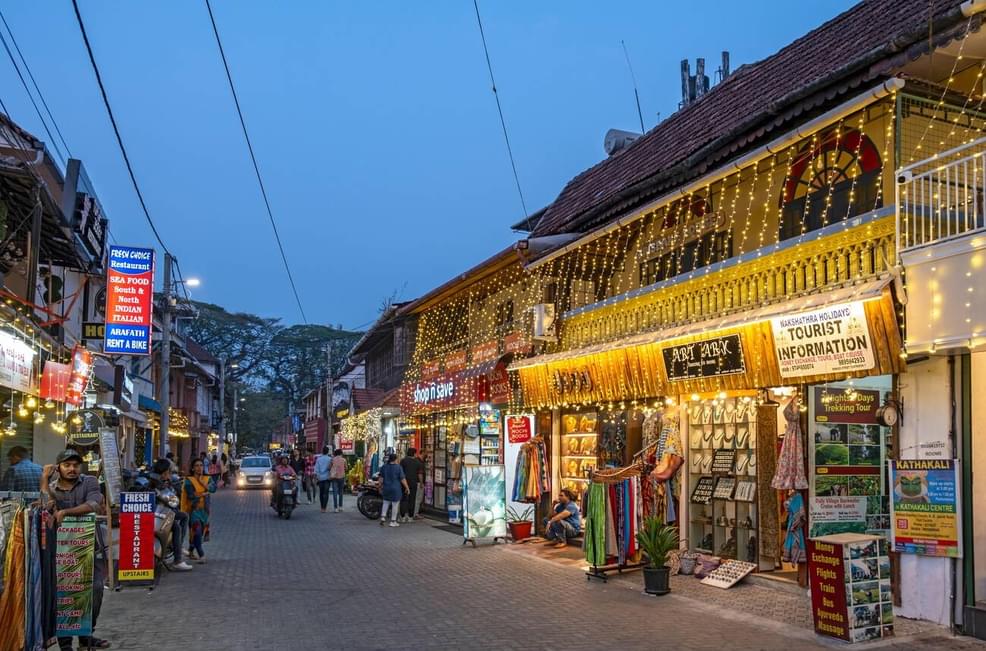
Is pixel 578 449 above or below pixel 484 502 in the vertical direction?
above

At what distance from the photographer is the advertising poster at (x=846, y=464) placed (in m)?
10.7

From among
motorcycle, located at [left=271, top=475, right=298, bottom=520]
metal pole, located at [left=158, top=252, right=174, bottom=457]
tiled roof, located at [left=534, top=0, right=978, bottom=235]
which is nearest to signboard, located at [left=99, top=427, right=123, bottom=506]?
tiled roof, located at [left=534, top=0, right=978, bottom=235]

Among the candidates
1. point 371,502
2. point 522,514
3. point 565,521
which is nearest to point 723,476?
point 565,521

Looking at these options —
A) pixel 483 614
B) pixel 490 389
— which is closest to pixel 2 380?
pixel 483 614

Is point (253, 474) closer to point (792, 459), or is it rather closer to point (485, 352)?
point (485, 352)

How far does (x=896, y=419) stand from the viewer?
9195mm

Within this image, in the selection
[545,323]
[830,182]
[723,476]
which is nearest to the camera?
[830,182]

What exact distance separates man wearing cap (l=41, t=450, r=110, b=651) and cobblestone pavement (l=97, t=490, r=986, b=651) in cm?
50

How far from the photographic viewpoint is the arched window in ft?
34.9

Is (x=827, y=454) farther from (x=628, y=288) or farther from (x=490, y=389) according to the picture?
(x=490, y=389)

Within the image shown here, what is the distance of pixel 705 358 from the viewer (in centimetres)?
1178

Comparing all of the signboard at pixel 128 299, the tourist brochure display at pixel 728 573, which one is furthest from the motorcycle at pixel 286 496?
the tourist brochure display at pixel 728 573

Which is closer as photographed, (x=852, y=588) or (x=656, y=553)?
(x=852, y=588)

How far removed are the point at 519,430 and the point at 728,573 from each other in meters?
7.09
